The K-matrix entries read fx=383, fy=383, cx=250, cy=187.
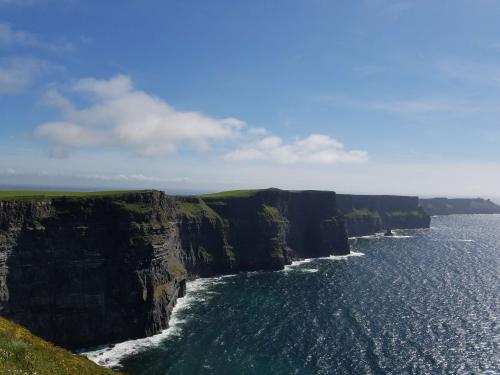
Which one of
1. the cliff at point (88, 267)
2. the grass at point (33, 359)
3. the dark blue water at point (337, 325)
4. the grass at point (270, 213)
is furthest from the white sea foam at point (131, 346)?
the grass at point (270, 213)

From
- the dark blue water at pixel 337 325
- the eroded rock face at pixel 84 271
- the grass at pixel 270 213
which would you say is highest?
the grass at pixel 270 213

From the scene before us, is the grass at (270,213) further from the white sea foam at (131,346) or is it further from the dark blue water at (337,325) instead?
the white sea foam at (131,346)

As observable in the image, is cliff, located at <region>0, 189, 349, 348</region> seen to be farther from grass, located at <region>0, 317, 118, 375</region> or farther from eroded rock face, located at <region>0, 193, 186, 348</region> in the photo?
grass, located at <region>0, 317, 118, 375</region>

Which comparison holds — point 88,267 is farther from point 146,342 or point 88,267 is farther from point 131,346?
point 146,342

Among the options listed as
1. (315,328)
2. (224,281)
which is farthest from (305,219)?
(315,328)

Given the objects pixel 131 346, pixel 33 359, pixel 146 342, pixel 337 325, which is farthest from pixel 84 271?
pixel 337 325

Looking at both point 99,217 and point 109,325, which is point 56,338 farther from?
point 99,217
